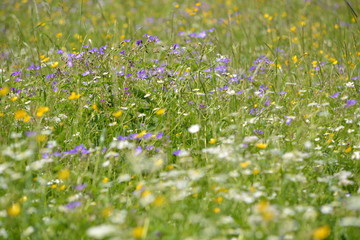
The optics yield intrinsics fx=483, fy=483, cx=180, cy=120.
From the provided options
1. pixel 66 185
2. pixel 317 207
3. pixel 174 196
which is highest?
pixel 66 185

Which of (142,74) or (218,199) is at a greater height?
(142,74)

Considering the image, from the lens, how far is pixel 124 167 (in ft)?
7.60

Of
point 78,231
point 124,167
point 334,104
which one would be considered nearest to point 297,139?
point 334,104

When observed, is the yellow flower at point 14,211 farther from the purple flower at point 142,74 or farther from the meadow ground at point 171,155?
the purple flower at point 142,74

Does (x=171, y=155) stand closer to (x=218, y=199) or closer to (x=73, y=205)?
(x=218, y=199)

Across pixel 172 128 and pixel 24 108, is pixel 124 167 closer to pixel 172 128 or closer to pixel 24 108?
pixel 172 128

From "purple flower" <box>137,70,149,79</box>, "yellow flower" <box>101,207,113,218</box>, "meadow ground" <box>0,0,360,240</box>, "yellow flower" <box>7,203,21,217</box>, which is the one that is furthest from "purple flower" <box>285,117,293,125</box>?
"yellow flower" <box>7,203,21,217</box>

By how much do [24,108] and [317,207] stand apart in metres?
1.75

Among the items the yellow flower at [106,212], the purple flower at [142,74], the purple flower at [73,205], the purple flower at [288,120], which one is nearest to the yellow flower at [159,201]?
the yellow flower at [106,212]

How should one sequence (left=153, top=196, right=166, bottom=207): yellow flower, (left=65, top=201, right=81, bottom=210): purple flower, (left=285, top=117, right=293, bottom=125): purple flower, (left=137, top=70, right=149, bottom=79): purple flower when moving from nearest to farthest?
(left=153, top=196, right=166, bottom=207): yellow flower → (left=65, top=201, right=81, bottom=210): purple flower → (left=285, top=117, right=293, bottom=125): purple flower → (left=137, top=70, right=149, bottom=79): purple flower

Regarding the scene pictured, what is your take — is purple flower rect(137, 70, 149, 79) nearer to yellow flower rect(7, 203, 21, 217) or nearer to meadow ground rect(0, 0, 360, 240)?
meadow ground rect(0, 0, 360, 240)

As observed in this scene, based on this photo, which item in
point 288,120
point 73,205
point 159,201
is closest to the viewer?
point 159,201

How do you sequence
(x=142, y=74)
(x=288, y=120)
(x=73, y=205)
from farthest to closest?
(x=142, y=74)
(x=288, y=120)
(x=73, y=205)

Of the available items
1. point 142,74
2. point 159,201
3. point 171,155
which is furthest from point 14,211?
point 142,74
